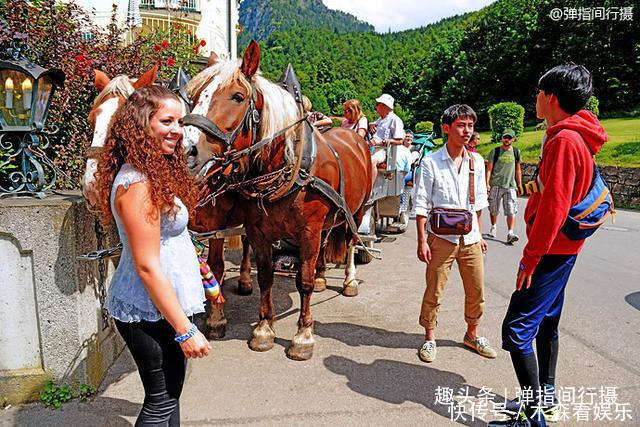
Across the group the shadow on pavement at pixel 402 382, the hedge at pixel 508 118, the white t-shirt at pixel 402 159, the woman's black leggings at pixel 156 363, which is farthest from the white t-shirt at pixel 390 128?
the hedge at pixel 508 118

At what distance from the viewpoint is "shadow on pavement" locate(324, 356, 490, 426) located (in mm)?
→ 3057

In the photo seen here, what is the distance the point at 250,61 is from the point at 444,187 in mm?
1655

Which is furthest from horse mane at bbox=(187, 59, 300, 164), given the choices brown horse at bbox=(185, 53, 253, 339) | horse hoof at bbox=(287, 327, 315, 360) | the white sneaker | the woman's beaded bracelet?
the white sneaker

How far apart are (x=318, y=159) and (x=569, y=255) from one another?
6.55 feet

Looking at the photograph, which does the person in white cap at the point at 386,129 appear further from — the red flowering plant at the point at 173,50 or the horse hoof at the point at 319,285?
the red flowering plant at the point at 173,50

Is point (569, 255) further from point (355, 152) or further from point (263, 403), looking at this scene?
point (355, 152)

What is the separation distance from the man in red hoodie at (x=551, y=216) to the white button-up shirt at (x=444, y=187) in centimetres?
85

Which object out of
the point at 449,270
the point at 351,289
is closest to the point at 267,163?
the point at 449,270

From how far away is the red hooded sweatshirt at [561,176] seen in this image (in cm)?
236

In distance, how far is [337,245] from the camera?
543 centimetres

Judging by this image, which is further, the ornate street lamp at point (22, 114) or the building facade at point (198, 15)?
the building facade at point (198, 15)

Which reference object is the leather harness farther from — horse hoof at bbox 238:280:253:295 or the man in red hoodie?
horse hoof at bbox 238:280:253:295

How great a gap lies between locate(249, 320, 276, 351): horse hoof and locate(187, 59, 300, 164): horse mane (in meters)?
1.42

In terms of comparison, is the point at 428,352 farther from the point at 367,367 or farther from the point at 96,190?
the point at 96,190
